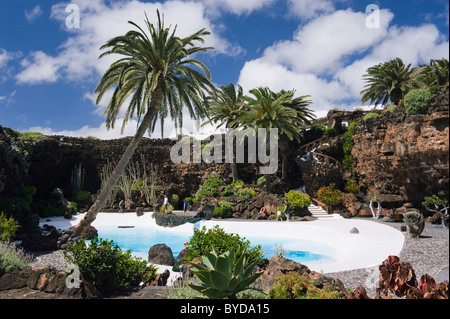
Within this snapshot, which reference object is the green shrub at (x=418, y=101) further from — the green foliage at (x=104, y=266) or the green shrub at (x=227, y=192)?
the green shrub at (x=227, y=192)

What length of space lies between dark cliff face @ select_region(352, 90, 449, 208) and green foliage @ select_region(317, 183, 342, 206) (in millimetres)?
1892

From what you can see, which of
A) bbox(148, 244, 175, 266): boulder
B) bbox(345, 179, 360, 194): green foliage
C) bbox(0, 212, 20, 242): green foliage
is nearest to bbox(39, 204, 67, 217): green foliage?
bbox(0, 212, 20, 242): green foliage

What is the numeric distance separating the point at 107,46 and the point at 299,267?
10446 millimetres

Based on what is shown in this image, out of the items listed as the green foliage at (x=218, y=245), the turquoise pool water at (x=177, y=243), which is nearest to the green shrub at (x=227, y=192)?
the turquoise pool water at (x=177, y=243)

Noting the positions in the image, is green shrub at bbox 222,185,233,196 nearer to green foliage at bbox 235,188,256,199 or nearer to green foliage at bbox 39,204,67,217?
green foliage at bbox 235,188,256,199

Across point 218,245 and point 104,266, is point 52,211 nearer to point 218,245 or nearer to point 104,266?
point 104,266

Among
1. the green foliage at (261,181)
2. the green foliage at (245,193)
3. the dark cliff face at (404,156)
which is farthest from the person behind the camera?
the green foliage at (261,181)

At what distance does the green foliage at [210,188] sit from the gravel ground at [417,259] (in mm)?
14588

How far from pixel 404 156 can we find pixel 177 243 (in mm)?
12204

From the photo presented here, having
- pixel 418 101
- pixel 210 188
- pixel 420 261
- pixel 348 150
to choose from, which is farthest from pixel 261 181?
pixel 420 261

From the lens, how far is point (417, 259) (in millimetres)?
7992

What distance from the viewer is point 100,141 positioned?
97.9 feet

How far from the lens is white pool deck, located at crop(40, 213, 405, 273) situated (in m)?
8.58

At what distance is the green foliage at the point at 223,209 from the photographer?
20703 mm
